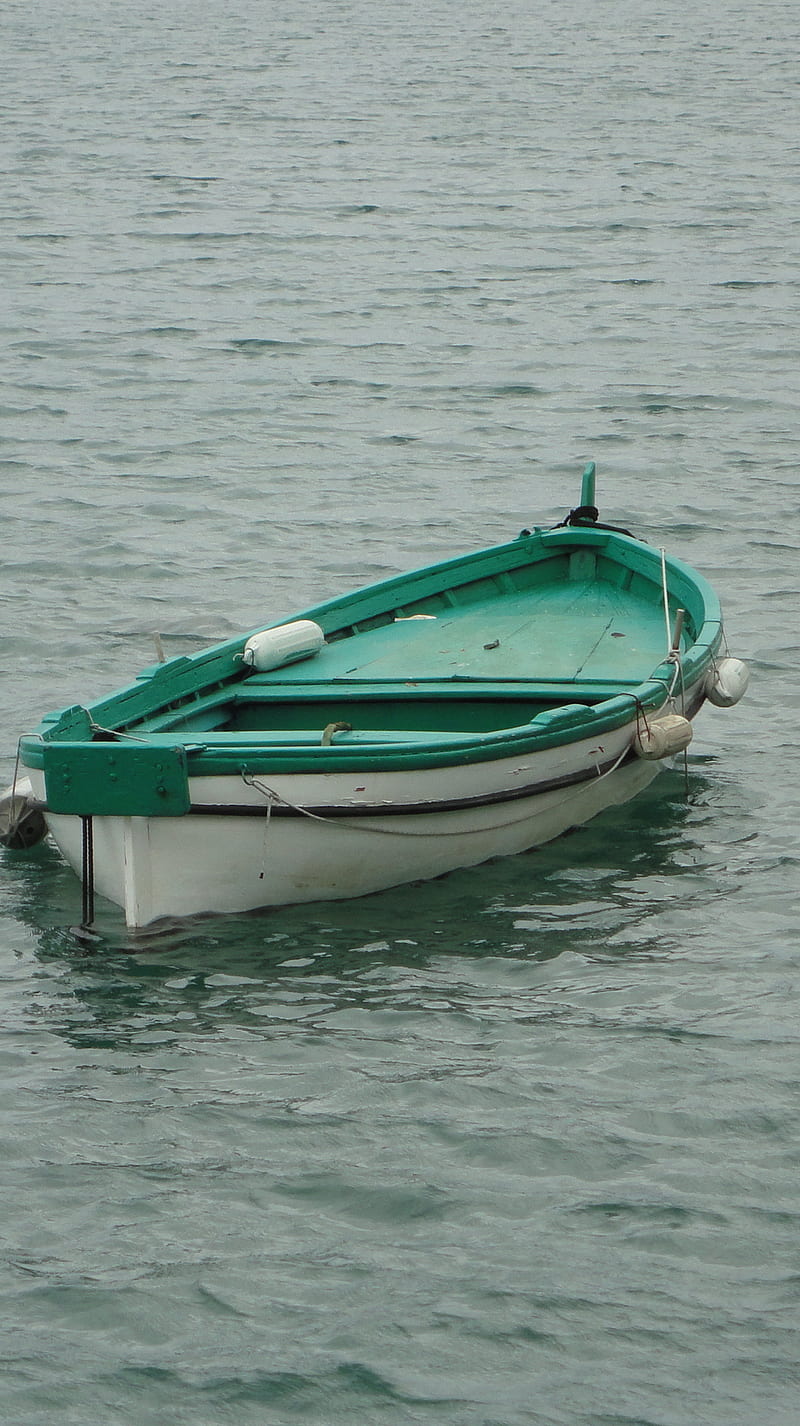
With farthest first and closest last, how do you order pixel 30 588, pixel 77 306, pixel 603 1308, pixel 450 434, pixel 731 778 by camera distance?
pixel 77 306
pixel 450 434
pixel 30 588
pixel 731 778
pixel 603 1308

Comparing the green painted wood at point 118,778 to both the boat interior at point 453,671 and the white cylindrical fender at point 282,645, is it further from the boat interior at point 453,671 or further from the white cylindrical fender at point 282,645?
the white cylindrical fender at point 282,645

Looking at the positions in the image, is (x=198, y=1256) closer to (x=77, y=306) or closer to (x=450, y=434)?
(x=450, y=434)

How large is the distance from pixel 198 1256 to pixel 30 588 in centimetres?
975

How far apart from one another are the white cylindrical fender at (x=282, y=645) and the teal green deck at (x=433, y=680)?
0.28 ft

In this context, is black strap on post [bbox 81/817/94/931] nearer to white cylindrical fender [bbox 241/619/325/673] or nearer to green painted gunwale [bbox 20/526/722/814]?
green painted gunwale [bbox 20/526/722/814]

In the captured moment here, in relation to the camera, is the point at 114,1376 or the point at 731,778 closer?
the point at 114,1376

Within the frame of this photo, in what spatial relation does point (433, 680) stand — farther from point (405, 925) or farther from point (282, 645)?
point (405, 925)

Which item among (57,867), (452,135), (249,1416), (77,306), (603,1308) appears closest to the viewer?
(249,1416)

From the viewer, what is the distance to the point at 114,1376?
6.95 metres

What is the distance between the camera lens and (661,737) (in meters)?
11.0

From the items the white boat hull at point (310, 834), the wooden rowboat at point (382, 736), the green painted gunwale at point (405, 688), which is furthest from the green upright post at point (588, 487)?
the white boat hull at point (310, 834)

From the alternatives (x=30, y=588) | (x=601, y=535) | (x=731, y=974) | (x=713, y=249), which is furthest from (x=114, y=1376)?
(x=713, y=249)

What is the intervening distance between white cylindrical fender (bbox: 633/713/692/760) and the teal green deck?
152 millimetres

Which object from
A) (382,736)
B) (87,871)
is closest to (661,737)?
(382,736)
